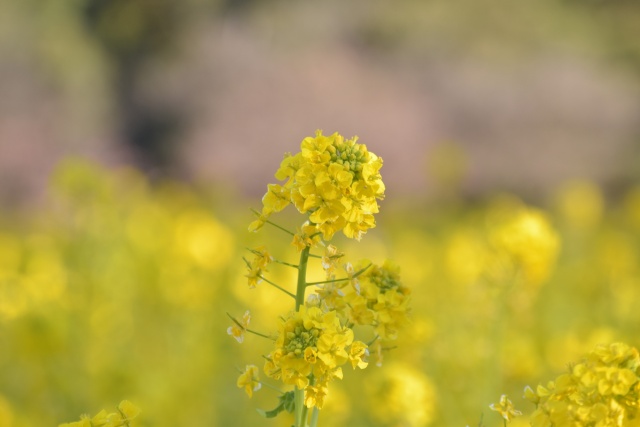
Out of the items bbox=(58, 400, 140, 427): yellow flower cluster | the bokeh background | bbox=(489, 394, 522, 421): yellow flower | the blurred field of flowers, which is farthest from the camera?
the bokeh background

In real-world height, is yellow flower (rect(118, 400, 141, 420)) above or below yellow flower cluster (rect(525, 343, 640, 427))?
below

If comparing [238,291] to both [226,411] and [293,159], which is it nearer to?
[226,411]

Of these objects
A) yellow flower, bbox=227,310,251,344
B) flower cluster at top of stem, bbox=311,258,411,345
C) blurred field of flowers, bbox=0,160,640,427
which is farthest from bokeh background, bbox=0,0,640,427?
yellow flower, bbox=227,310,251,344

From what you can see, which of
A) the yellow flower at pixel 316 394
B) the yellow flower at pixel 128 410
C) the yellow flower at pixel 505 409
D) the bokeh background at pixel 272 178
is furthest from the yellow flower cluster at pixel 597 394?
the bokeh background at pixel 272 178

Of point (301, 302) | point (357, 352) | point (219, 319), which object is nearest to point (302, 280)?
point (301, 302)

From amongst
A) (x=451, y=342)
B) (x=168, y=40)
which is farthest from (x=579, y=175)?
(x=451, y=342)

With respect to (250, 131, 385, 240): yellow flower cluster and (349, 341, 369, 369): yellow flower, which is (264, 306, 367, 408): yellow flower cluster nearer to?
(349, 341, 369, 369): yellow flower

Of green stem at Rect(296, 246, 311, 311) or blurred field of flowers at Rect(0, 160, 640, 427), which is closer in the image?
green stem at Rect(296, 246, 311, 311)
